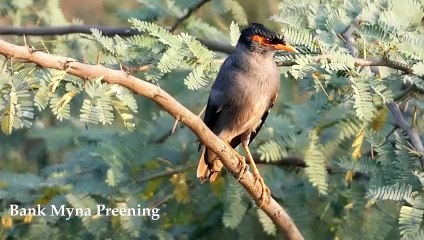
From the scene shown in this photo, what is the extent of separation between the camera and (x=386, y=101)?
4316mm

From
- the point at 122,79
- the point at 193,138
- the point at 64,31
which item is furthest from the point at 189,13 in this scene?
the point at 122,79

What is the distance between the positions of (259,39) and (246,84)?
0.74ft

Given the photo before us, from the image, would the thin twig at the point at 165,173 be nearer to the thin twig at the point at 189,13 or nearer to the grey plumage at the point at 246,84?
the grey plumage at the point at 246,84

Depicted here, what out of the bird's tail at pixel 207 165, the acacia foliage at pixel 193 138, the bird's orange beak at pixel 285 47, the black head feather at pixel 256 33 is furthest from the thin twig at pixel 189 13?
the bird's orange beak at pixel 285 47

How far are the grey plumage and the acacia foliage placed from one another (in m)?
0.09

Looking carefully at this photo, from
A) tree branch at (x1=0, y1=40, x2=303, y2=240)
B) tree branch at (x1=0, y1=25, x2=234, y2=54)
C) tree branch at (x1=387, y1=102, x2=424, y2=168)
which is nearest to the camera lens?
tree branch at (x1=0, y1=40, x2=303, y2=240)

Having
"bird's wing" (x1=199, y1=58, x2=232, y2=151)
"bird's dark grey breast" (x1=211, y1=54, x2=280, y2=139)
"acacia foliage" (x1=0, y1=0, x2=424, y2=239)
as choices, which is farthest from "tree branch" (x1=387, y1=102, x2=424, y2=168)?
"bird's wing" (x1=199, y1=58, x2=232, y2=151)

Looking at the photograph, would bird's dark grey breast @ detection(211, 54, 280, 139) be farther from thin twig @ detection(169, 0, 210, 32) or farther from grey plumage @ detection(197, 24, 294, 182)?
thin twig @ detection(169, 0, 210, 32)

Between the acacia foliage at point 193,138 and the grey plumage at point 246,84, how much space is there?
0.09m

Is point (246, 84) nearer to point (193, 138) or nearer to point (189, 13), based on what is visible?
point (193, 138)

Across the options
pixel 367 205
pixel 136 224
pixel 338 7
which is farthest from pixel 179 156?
pixel 338 7

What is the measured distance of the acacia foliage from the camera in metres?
4.19

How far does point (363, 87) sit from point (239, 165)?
609 mm

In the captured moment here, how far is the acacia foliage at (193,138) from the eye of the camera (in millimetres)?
4191
